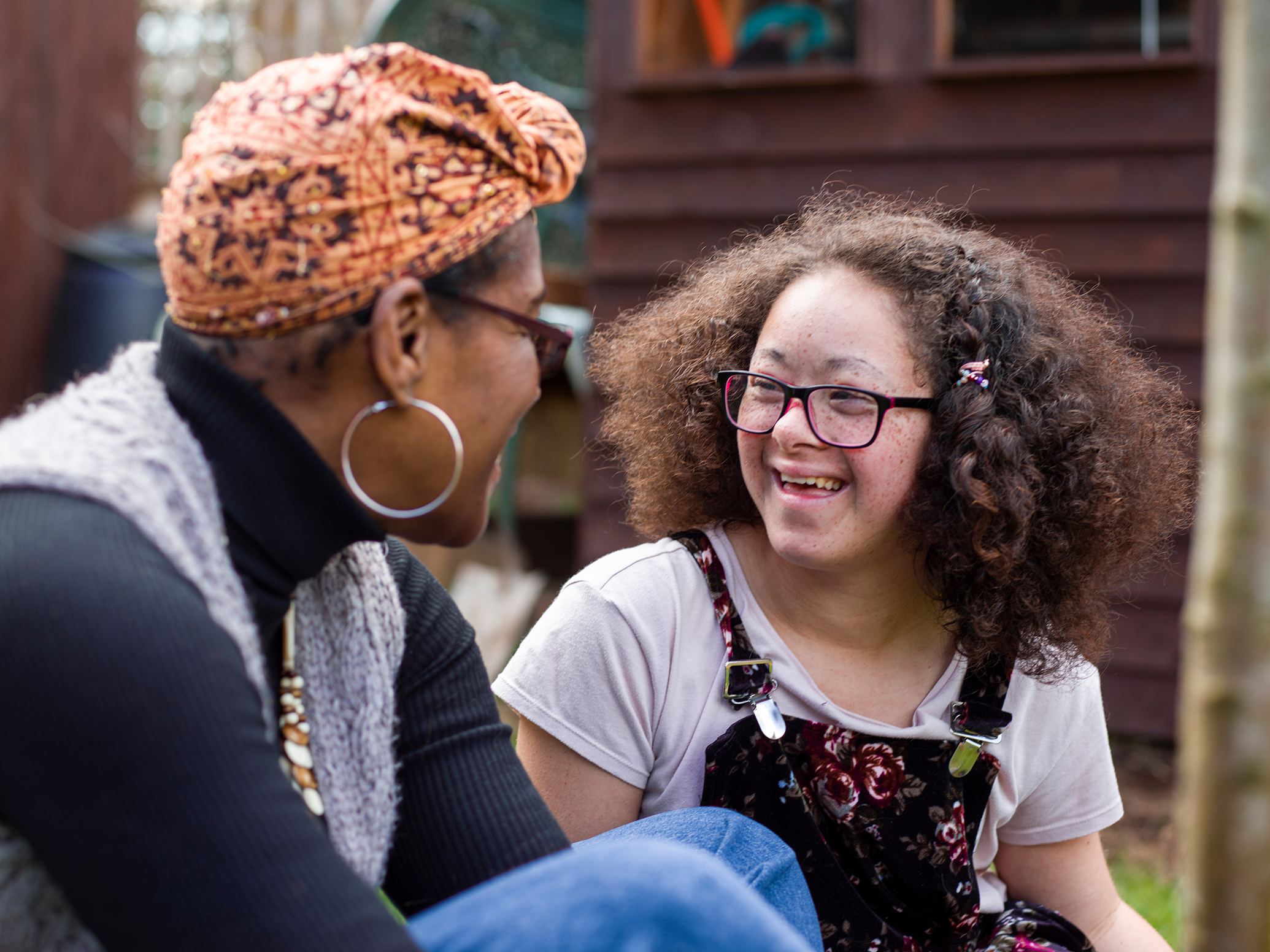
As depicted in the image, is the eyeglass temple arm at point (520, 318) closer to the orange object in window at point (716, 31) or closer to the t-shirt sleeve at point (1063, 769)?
the t-shirt sleeve at point (1063, 769)

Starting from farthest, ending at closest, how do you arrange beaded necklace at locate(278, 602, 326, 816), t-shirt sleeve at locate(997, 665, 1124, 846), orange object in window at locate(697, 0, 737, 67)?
orange object in window at locate(697, 0, 737, 67), t-shirt sleeve at locate(997, 665, 1124, 846), beaded necklace at locate(278, 602, 326, 816)

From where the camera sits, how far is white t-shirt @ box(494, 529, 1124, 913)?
6.01 feet

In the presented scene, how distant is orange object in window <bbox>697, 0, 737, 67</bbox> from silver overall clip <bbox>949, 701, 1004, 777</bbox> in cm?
352

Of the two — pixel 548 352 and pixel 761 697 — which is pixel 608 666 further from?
pixel 548 352

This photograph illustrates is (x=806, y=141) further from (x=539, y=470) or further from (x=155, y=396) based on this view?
(x=539, y=470)

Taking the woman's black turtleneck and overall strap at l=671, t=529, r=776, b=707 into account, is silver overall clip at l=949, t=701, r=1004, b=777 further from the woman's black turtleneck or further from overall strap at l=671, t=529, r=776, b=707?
the woman's black turtleneck

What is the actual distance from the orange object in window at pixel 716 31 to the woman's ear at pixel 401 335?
3.86 meters

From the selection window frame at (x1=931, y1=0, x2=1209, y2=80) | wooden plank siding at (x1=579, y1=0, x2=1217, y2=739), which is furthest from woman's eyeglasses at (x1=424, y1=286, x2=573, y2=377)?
window frame at (x1=931, y1=0, x2=1209, y2=80)

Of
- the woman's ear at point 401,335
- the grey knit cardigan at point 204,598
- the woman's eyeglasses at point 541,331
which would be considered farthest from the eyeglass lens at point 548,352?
the grey knit cardigan at point 204,598

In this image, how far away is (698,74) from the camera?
187 inches

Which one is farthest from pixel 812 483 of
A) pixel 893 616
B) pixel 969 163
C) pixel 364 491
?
pixel 969 163

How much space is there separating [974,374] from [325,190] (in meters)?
1.09

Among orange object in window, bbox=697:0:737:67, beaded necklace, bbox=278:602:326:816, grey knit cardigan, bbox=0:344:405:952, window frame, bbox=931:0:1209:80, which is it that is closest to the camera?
grey knit cardigan, bbox=0:344:405:952

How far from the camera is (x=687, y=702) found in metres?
1.87
